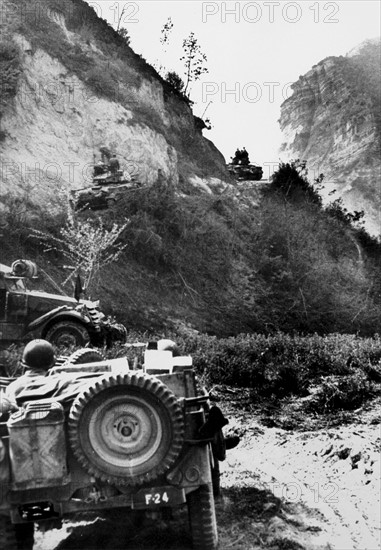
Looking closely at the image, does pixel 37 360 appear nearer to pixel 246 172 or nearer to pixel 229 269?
pixel 229 269

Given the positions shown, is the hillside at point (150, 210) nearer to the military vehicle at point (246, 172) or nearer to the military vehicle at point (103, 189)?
the military vehicle at point (103, 189)

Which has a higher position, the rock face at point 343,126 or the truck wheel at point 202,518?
the rock face at point 343,126

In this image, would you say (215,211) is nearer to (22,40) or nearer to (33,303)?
(22,40)

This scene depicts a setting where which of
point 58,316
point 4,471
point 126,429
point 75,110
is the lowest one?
point 4,471

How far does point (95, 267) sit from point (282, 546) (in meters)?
14.2

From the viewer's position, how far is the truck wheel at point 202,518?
4.70 meters

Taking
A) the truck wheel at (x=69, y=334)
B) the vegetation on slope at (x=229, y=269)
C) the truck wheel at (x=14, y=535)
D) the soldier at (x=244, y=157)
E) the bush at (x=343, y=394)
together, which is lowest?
the truck wheel at (x=14, y=535)

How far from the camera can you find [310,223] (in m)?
29.3

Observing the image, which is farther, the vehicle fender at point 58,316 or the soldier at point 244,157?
the soldier at point 244,157

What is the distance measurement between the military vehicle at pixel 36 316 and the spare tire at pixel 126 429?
7509 millimetres

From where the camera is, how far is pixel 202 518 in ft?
15.4

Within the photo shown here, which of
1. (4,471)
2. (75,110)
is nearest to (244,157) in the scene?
(75,110)

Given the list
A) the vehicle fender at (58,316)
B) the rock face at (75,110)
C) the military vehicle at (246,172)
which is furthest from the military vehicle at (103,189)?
the military vehicle at (246,172)

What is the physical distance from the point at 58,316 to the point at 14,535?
24.7 feet
